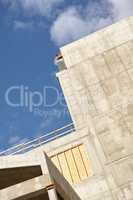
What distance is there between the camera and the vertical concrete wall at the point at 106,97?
1859 centimetres

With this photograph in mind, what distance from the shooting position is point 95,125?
20.9 metres

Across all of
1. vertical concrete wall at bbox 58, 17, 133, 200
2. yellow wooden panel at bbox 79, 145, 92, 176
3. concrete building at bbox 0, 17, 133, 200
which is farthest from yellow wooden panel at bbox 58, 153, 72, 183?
vertical concrete wall at bbox 58, 17, 133, 200

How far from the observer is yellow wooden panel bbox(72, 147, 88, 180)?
61.8 feet

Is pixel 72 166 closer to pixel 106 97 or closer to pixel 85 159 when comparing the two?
pixel 85 159

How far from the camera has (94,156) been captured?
64.0 feet

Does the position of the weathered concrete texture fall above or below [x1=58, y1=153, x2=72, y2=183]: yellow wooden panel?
below

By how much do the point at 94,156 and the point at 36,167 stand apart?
632 cm

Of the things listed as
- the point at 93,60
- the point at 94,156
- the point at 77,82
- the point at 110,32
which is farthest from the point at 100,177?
the point at 110,32

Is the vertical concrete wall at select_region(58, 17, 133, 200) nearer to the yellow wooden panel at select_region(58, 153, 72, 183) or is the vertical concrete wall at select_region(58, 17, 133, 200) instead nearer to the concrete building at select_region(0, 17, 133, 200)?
the concrete building at select_region(0, 17, 133, 200)

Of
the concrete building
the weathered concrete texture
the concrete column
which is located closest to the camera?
the concrete column

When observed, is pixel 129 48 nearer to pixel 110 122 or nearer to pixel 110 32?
pixel 110 32

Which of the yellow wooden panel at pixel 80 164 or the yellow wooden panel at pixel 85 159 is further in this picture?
the yellow wooden panel at pixel 85 159

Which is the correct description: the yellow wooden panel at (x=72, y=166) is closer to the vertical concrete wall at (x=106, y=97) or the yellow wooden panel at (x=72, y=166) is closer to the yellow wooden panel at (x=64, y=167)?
the yellow wooden panel at (x=64, y=167)

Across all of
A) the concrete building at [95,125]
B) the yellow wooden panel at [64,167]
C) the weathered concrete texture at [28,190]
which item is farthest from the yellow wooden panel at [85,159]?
the weathered concrete texture at [28,190]
